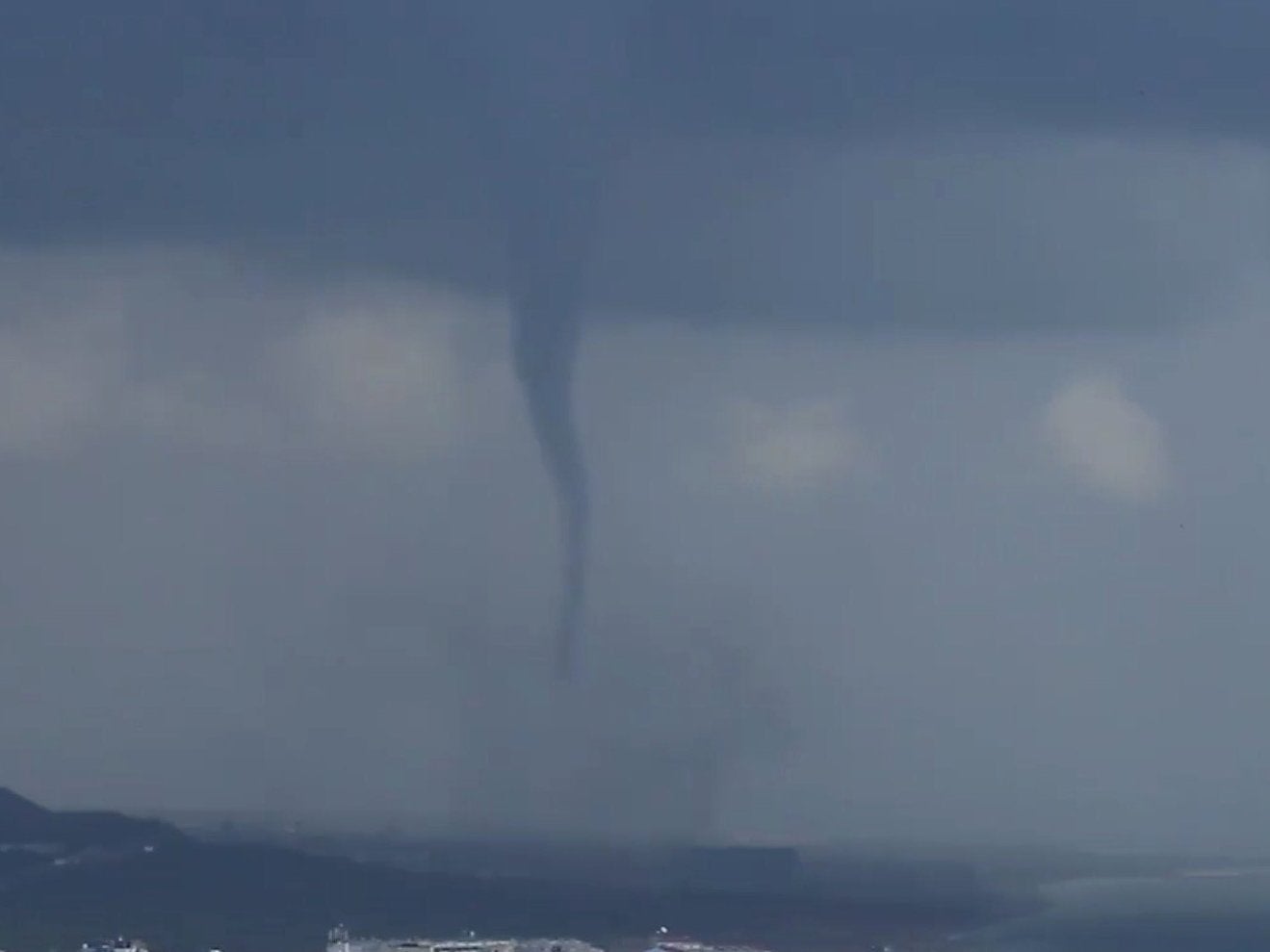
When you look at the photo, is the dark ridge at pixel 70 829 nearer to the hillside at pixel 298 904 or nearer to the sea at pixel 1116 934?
the hillside at pixel 298 904

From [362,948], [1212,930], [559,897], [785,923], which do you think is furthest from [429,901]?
[1212,930]

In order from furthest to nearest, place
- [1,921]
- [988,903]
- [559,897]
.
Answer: [988,903]
[559,897]
[1,921]

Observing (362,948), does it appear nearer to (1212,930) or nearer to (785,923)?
(785,923)

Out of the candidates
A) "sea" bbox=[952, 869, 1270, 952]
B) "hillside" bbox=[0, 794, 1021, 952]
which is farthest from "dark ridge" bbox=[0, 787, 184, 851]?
"sea" bbox=[952, 869, 1270, 952]

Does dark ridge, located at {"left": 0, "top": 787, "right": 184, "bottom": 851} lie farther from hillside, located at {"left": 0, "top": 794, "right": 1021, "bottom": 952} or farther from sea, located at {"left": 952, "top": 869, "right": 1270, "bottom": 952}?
sea, located at {"left": 952, "top": 869, "right": 1270, "bottom": 952}

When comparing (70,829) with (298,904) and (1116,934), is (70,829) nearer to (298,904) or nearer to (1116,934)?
(298,904)

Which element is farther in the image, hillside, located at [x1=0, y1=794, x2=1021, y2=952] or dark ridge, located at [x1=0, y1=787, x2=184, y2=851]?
dark ridge, located at [x1=0, y1=787, x2=184, y2=851]

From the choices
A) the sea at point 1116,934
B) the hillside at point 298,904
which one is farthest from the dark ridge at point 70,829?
the sea at point 1116,934

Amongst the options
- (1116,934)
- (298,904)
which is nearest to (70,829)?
(298,904)

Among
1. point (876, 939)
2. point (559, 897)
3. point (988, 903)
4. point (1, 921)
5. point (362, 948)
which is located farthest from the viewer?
point (988, 903)

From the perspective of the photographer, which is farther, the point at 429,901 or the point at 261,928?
the point at 429,901

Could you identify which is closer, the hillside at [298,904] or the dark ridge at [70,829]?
the hillside at [298,904]
